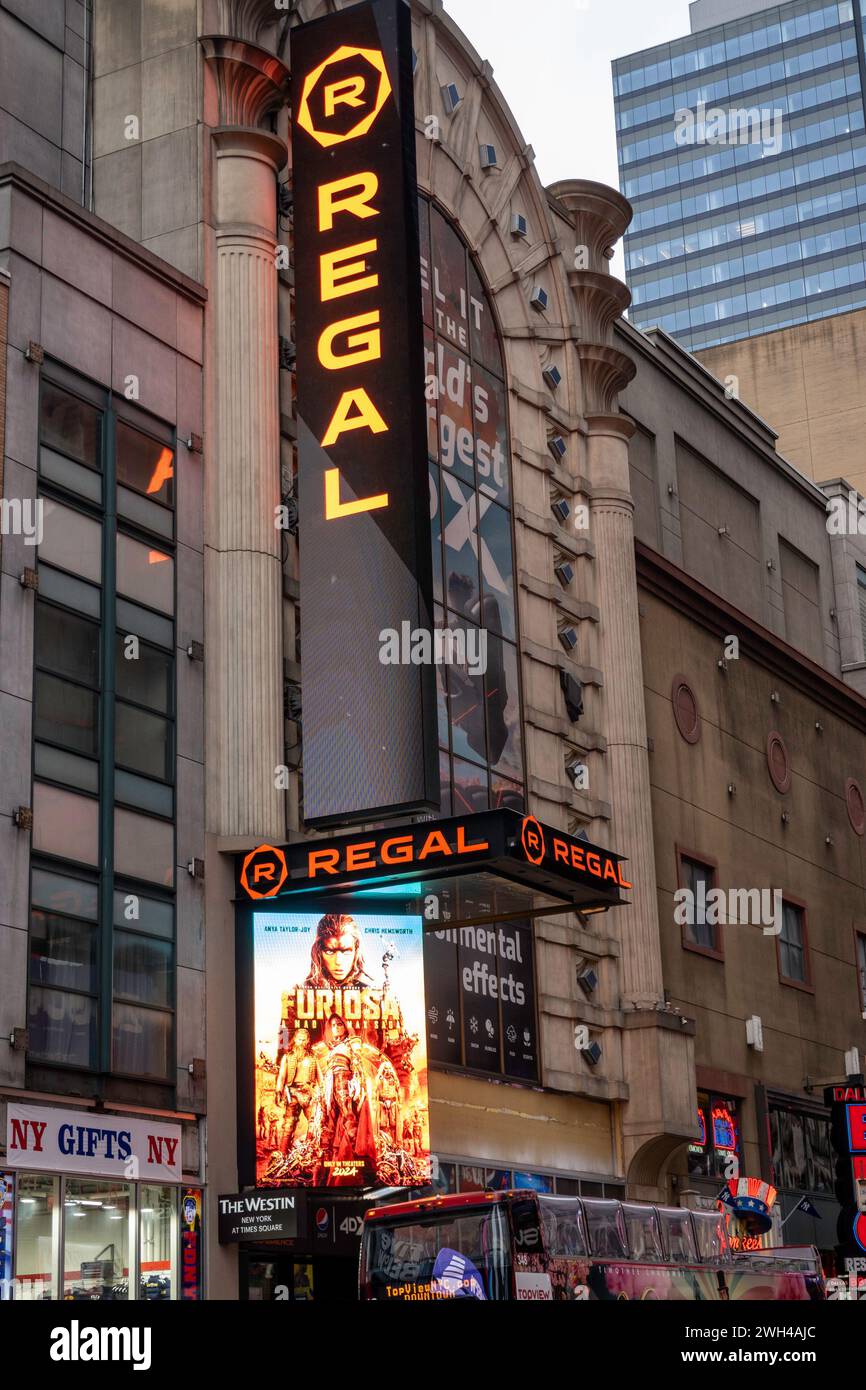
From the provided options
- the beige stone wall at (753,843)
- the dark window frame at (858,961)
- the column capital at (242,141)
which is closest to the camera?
the column capital at (242,141)

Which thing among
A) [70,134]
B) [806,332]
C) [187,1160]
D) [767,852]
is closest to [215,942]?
[187,1160]

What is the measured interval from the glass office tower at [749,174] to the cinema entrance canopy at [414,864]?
5475 inches

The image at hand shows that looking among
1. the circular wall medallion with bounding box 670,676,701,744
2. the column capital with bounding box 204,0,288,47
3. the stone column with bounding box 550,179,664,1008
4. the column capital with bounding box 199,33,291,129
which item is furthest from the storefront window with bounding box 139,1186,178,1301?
the circular wall medallion with bounding box 670,676,701,744

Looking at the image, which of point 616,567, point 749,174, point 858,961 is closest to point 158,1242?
point 616,567

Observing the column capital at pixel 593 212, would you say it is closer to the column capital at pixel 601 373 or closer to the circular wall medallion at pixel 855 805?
the column capital at pixel 601 373

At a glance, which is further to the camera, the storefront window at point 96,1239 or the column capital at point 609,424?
the column capital at point 609,424

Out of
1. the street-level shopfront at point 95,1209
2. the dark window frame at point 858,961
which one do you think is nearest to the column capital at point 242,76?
the street-level shopfront at point 95,1209

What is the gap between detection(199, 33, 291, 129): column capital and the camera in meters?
30.4

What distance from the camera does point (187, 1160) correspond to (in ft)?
83.6

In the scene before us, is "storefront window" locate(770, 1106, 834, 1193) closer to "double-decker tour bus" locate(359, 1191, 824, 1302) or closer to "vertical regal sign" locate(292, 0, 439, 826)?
"double-decker tour bus" locate(359, 1191, 824, 1302)

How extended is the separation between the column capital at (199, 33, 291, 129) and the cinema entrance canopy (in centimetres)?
1214

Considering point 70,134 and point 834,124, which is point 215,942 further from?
point 834,124

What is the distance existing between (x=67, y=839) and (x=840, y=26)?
161 meters

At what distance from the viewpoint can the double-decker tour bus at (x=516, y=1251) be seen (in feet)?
70.7
